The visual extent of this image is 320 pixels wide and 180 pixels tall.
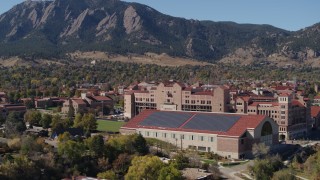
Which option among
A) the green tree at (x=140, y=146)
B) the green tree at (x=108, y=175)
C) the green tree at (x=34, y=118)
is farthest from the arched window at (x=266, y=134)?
the green tree at (x=34, y=118)

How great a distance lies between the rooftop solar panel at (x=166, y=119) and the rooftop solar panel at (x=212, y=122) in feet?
4.96

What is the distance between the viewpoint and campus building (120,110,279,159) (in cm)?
6188

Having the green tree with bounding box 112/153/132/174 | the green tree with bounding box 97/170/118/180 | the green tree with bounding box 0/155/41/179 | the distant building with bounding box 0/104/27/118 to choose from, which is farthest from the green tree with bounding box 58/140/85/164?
the distant building with bounding box 0/104/27/118

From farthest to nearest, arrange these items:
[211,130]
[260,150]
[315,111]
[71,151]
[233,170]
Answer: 1. [315,111]
2. [211,130]
3. [260,150]
4. [233,170]
5. [71,151]

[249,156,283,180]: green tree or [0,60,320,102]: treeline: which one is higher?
[0,60,320,102]: treeline

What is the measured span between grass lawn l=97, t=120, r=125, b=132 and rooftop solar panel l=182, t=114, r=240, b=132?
573 inches

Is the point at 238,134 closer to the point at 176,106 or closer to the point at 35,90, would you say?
the point at 176,106

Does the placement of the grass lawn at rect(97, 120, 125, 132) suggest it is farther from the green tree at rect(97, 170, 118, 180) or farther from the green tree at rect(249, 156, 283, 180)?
the green tree at rect(97, 170, 118, 180)

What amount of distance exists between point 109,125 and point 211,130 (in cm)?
2433

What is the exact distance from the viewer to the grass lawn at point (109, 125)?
7875 cm

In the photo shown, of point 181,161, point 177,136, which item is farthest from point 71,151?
point 177,136

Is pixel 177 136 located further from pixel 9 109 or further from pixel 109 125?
pixel 9 109

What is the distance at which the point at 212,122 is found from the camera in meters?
65.5

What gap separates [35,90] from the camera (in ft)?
391
